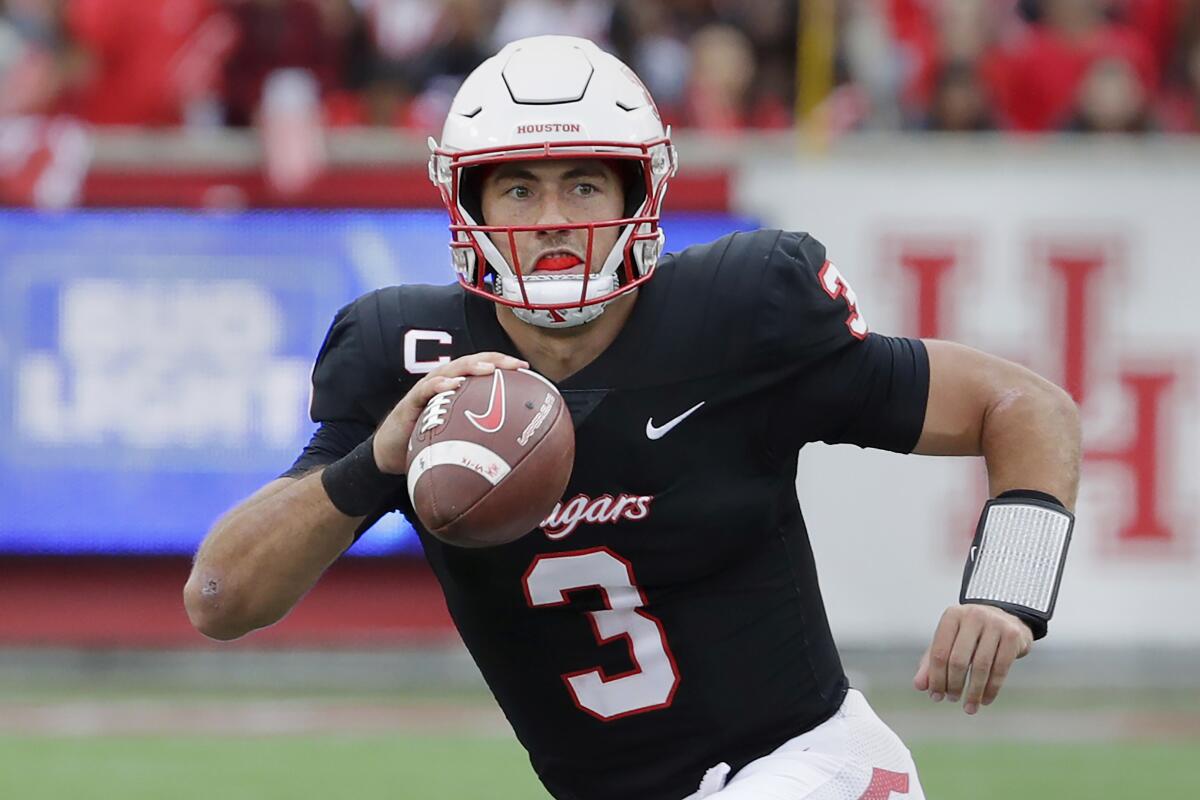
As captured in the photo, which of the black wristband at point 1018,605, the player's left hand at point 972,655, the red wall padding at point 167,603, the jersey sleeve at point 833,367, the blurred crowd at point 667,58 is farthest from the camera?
the blurred crowd at point 667,58

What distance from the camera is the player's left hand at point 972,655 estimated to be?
294 centimetres

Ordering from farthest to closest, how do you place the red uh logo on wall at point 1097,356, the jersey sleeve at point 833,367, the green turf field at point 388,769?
the red uh logo on wall at point 1097,356
the green turf field at point 388,769
the jersey sleeve at point 833,367

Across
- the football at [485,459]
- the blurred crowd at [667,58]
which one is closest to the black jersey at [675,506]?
the football at [485,459]

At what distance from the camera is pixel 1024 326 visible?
26.3ft

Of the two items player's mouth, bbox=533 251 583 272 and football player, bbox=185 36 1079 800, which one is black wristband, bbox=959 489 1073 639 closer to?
football player, bbox=185 36 1079 800

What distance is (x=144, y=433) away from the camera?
7.97m

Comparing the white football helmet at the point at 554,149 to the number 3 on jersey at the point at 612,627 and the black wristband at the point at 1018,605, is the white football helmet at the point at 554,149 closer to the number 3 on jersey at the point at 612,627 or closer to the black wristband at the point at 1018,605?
the number 3 on jersey at the point at 612,627

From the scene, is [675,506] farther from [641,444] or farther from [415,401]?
[415,401]

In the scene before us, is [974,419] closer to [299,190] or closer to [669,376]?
[669,376]

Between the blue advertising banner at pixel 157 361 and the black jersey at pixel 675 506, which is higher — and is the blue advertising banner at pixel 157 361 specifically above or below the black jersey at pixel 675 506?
below

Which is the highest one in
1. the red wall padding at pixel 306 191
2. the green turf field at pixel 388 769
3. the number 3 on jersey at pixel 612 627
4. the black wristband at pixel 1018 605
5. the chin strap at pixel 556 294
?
the chin strap at pixel 556 294

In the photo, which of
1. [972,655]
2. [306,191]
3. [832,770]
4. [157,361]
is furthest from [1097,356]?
[972,655]

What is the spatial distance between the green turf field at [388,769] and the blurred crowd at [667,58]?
281cm

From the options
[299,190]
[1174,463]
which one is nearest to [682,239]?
[299,190]
